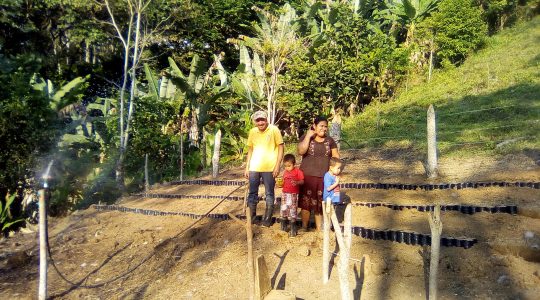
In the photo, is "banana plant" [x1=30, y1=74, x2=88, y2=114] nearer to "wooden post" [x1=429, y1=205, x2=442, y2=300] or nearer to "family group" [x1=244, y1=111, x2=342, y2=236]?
"family group" [x1=244, y1=111, x2=342, y2=236]

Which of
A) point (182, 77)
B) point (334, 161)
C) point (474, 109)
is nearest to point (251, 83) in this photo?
point (182, 77)

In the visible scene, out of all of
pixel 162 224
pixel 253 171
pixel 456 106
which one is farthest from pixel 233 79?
pixel 253 171

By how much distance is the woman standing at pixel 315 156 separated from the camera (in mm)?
5188

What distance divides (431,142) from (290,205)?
2.64 meters

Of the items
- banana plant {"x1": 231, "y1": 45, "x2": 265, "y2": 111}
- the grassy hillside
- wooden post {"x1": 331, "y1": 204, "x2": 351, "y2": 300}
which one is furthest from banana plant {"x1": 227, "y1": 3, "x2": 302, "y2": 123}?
wooden post {"x1": 331, "y1": 204, "x2": 351, "y2": 300}

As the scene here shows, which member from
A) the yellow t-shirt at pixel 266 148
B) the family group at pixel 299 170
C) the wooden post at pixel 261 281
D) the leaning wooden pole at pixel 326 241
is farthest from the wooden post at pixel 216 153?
the wooden post at pixel 261 281

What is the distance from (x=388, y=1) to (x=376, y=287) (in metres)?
15.6

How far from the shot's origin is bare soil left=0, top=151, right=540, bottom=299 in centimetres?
448

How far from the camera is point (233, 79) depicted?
43.5 feet

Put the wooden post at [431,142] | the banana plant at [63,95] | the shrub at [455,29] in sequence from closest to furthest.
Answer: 1. the wooden post at [431,142]
2. the banana plant at [63,95]
3. the shrub at [455,29]

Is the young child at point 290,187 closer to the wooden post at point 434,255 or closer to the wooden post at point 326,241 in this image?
the wooden post at point 326,241

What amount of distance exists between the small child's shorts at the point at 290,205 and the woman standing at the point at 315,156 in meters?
0.13

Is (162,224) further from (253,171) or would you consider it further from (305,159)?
(305,159)

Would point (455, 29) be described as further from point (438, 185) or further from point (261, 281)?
point (261, 281)
